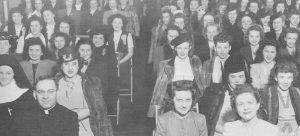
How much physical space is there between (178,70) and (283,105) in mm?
1037

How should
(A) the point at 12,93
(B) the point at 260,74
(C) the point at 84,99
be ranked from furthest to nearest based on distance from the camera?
(B) the point at 260,74 < (C) the point at 84,99 < (A) the point at 12,93

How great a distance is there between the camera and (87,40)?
16.4 feet

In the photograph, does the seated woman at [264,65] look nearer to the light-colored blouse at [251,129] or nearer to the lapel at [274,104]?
the lapel at [274,104]

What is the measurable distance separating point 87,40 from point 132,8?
7.47ft

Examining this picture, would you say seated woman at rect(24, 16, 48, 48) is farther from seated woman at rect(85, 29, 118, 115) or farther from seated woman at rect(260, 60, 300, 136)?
seated woman at rect(260, 60, 300, 136)

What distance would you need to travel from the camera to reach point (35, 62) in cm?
450

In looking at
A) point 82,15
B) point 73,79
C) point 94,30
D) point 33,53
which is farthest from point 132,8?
point 73,79

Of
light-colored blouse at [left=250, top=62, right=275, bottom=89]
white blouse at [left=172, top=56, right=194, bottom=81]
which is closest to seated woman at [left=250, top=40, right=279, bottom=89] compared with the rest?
light-colored blouse at [left=250, top=62, right=275, bottom=89]

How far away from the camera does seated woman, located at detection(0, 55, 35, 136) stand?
3552mm

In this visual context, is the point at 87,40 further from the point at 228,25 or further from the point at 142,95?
the point at 228,25

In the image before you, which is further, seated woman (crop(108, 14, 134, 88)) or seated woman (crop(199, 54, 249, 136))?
seated woman (crop(108, 14, 134, 88))

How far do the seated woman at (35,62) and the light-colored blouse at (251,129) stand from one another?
1.85 metres

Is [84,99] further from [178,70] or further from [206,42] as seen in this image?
[206,42]

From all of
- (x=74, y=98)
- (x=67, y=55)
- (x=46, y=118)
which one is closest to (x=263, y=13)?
(x=67, y=55)
